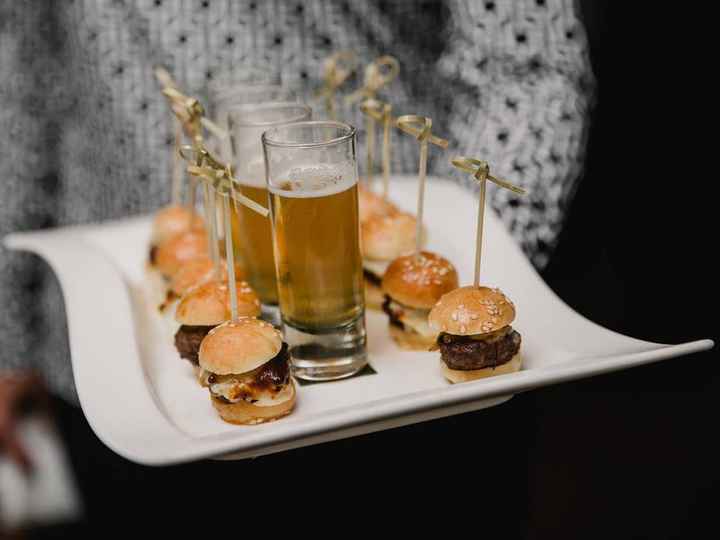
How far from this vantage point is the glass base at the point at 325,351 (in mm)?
1422

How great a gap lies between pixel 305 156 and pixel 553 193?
0.76m

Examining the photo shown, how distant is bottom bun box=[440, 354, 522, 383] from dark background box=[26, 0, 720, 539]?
0.94ft

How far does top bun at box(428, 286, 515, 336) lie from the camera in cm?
134

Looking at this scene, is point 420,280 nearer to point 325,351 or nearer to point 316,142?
point 325,351

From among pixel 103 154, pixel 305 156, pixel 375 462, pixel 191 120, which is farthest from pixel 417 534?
pixel 103 154

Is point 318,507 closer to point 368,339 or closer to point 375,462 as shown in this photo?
point 375,462

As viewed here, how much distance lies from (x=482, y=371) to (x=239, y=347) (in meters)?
0.41

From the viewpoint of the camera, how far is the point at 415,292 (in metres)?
1.51

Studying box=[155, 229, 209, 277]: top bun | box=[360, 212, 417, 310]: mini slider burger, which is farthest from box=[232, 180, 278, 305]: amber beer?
box=[360, 212, 417, 310]: mini slider burger

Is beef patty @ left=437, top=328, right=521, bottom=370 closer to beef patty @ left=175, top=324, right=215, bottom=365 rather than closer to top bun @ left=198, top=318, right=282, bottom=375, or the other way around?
top bun @ left=198, top=318, right=282, bottom=375

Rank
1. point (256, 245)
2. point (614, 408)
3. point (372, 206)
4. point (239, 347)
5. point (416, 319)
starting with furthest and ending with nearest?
point (614, 408)
point (372, 206)
point (256, 245)
point (416, 319)
point (239, 347)

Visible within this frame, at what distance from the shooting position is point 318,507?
64.5 inches

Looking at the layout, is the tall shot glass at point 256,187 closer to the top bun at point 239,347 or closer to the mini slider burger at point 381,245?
the mini slider burger at point 381,245

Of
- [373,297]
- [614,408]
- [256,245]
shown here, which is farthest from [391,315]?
[614,408]
